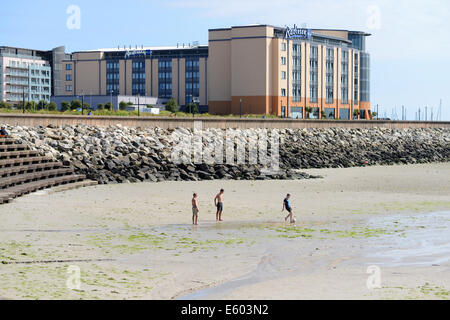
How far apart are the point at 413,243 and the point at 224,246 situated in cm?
717

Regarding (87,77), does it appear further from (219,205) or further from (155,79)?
(219,205)

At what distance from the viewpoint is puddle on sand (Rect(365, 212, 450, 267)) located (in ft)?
73.4

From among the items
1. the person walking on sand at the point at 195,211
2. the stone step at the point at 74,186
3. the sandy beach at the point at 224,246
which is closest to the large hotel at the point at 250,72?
the stone step at the point at 74,186

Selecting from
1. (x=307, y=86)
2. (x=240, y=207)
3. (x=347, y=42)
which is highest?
(x=347, y=42)

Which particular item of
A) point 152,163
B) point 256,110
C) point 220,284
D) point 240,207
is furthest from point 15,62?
point 220,284

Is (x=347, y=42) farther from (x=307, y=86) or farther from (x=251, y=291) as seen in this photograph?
(x=251, y=291)

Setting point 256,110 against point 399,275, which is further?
point 256,110

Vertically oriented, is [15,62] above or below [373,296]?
above

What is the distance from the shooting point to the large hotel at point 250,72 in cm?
12231

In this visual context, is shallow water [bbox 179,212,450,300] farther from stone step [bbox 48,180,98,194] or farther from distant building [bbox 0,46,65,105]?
distant building [bbox 0,46,65,105]

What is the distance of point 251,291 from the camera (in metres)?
18.0

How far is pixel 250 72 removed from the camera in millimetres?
122875

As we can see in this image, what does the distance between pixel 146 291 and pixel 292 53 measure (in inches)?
4365

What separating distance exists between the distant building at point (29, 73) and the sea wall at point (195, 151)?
10549 centimetres
